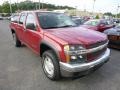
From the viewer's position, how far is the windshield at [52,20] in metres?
4.73

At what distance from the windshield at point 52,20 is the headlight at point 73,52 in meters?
1.42

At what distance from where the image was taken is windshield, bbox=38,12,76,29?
473cm

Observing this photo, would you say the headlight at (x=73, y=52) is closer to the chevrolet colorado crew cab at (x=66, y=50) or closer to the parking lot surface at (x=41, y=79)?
the chevrolet colorado crew cab at (x=66, y=50)

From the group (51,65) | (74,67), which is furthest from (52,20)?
(74,67)

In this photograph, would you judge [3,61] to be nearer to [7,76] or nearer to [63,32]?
[7,76]

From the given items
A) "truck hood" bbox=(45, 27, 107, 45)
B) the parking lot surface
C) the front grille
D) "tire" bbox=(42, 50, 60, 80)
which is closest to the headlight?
"truck hood" bbox=(45, 27, 107, 45)

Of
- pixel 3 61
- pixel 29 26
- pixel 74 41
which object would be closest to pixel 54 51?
pixel 74 41

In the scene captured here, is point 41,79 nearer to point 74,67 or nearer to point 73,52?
point 74,67

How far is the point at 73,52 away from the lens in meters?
3.44

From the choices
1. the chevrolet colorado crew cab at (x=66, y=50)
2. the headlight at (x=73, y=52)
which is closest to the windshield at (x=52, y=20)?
the chevrolet colorado crew cab at (x=66, y=50)

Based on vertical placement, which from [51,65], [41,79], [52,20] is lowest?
[41,79]

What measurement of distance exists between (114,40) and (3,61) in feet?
15.6

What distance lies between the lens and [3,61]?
19.0 feet

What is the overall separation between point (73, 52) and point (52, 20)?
1876mm
